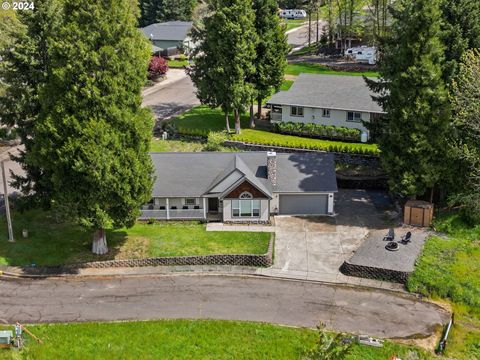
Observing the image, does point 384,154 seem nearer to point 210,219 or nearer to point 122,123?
point 210,219

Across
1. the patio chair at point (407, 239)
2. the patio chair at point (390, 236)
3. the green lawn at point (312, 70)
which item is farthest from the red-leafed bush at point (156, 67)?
the patio chair at point (407, 239)

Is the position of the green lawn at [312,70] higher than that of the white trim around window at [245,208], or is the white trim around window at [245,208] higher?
the green lawn at [312,70]

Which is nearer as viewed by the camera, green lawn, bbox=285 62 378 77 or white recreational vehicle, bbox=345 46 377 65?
green lawn, bbox=285 62 378 77

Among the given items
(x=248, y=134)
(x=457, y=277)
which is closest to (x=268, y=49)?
(x=248, y=134)

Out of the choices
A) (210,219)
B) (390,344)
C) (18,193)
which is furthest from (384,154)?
(18,193)

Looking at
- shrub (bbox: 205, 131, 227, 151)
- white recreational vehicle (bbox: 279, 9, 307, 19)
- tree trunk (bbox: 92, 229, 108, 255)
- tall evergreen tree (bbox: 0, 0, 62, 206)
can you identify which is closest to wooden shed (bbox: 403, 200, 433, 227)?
shrub (bbox: 205, 131, 227, 151)

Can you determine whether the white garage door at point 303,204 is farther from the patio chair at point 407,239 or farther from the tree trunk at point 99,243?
the tree trunk at point 99,243

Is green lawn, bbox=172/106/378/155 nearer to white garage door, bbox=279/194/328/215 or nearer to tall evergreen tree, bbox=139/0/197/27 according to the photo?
white garage door, bbox=279/194/328/215
